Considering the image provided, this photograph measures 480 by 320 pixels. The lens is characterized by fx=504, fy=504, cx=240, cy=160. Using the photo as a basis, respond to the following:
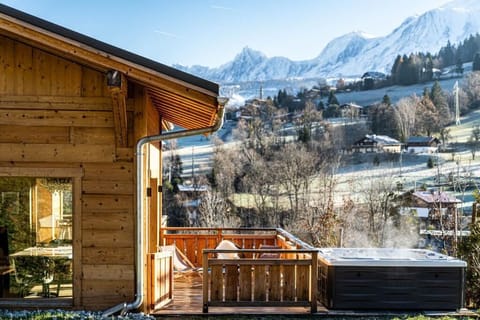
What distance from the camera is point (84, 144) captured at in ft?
21.7

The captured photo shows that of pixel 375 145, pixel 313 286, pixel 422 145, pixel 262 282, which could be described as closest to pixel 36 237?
pixel 262 282

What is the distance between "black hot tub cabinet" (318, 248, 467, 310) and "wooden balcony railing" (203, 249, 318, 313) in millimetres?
426

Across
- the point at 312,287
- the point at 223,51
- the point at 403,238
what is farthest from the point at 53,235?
the point at 223,51

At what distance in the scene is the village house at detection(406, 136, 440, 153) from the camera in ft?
132

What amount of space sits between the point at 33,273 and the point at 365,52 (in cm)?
13183

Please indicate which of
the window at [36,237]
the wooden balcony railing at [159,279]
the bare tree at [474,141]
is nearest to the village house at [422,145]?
the bare tree at [474,141]

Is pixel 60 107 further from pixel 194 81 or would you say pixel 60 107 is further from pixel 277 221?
pixel 277 221

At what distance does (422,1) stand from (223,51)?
186ft

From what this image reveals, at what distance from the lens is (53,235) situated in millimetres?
6652

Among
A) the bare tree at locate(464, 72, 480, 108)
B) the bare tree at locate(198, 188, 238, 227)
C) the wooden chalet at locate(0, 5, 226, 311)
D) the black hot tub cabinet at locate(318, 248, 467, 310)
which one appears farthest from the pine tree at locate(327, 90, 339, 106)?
the wooden chalet at locate(0, 5, 226, 311)

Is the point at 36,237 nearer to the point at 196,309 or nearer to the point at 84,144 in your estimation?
the point at 84,144

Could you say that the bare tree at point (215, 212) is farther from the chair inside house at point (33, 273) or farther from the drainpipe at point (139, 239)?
the drainpipe at point (139, 239)

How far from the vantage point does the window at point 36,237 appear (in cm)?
665

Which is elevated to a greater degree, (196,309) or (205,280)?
(205,280)
